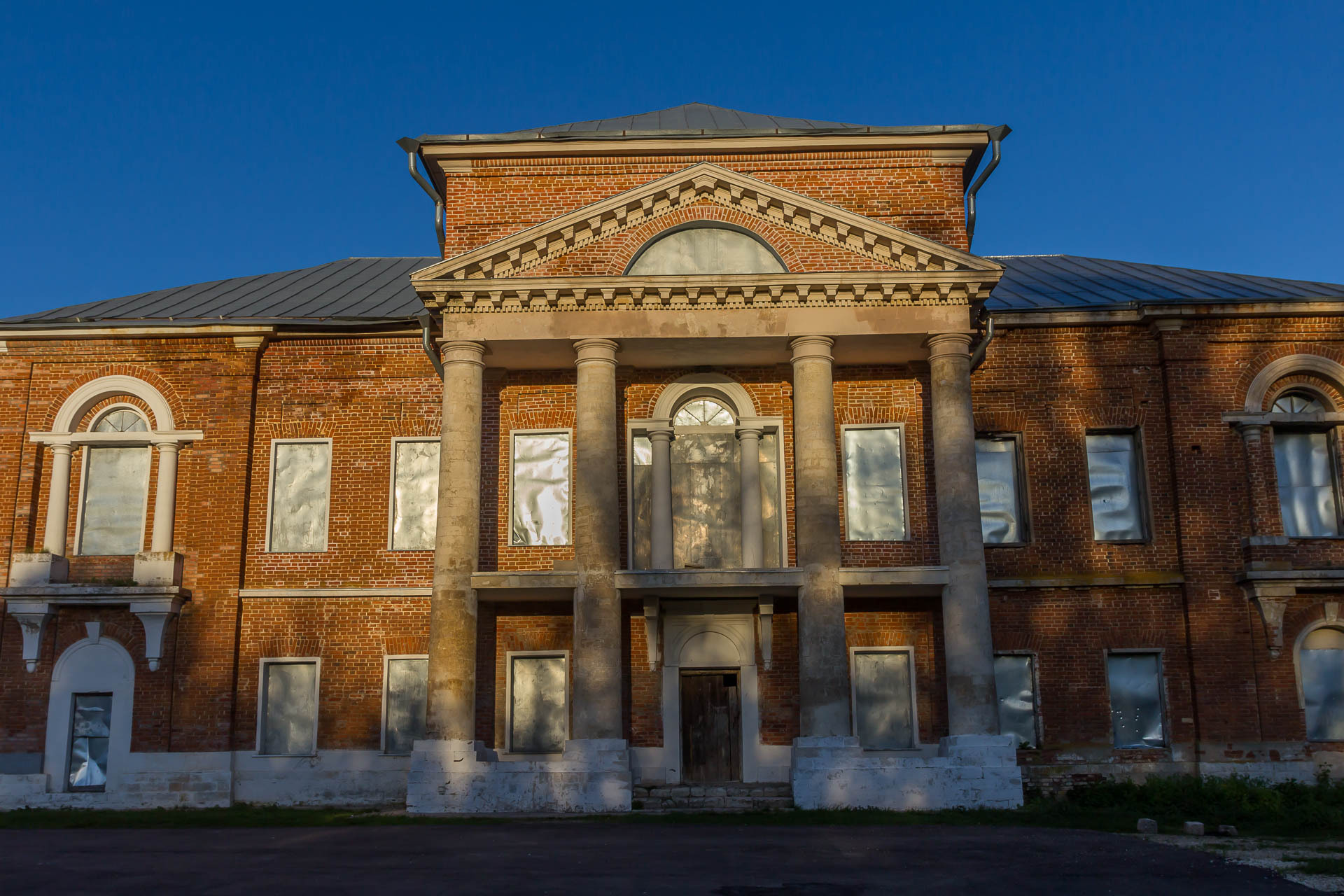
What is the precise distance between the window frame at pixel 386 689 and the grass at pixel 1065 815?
1.52 m

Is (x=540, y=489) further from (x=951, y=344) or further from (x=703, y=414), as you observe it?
(x=951, y=344)

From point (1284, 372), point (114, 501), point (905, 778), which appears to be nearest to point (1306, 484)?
point (1284, 372)

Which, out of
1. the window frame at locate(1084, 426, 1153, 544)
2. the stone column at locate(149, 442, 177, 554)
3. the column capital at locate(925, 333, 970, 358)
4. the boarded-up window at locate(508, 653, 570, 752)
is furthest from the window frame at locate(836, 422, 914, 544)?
the stone column at locate(149, 442, 177, 554)

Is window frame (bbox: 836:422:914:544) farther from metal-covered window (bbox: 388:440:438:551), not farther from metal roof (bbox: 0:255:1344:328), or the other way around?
metal-covered window (bbox: 388:440:438:551)

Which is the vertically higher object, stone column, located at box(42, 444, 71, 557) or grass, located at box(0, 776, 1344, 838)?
stone column, located at box(42, 444, 71, 557)

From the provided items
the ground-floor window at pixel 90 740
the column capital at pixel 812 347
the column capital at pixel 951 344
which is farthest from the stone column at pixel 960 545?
the ground-floor window at pixel 90 740

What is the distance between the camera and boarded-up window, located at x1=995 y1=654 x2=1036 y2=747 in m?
21.1

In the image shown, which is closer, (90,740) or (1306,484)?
(90,740)

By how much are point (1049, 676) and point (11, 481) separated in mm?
18784

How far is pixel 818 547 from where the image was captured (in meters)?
19.4

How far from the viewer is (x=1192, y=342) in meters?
22.3

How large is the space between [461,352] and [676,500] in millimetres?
4645

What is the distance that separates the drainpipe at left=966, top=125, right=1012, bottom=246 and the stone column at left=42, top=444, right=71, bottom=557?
54.5 ft

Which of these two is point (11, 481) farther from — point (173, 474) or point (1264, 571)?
point (1264, 571)
